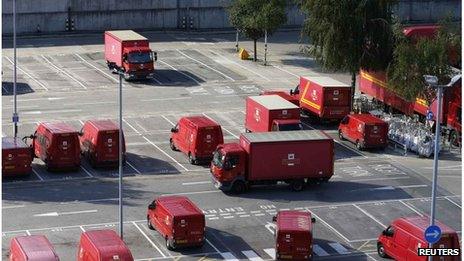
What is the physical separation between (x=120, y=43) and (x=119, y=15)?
21.0m

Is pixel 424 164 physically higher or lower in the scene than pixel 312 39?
lower

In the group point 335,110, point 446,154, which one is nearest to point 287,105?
point 335,110

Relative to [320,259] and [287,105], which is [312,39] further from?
[320,259]

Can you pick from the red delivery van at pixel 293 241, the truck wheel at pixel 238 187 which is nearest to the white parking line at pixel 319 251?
the red delivery van at pixel 293 241

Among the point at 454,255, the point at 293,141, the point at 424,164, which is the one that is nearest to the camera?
the point at 454,255

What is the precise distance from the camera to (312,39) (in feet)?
259

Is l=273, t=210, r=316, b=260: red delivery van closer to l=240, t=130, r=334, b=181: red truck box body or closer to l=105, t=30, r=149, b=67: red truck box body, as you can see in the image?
l=240, t=130, r=334, b=181: red truck box body

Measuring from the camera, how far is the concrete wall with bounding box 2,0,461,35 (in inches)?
4205

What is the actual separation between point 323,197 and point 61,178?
47.6 feet

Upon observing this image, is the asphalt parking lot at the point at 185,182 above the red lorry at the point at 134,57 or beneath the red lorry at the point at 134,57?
beneath

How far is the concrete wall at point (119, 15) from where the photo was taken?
4205 inches

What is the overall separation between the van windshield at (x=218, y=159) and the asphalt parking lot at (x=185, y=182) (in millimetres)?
1630

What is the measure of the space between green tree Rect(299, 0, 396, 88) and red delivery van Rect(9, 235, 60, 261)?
36.0 m

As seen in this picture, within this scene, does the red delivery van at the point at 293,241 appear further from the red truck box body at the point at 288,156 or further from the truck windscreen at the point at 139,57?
the truck windscreen at the point at 139,57
